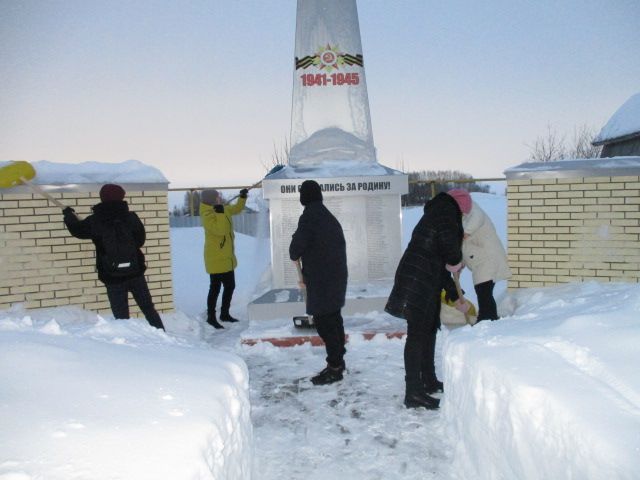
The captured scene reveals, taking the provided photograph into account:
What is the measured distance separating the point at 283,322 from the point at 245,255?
674 centimetres

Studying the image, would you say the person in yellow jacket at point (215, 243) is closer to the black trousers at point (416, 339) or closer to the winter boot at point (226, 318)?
the winter boot at point (226, 318)

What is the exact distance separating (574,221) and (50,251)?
6.32 m

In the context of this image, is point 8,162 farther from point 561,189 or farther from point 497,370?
point 561,189

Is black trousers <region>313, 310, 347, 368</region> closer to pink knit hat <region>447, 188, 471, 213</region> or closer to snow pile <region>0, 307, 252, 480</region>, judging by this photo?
snow pile <region>0, 307, 252, 480</region>

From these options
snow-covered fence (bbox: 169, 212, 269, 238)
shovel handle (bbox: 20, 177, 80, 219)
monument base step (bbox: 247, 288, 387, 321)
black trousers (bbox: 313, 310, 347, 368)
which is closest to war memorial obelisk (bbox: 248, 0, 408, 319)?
monument base step (bbox: 247, 288, 387, 321)

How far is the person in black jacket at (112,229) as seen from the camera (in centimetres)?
488

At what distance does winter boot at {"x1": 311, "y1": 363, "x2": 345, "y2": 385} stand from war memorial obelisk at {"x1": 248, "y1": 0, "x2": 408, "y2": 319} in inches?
72.2

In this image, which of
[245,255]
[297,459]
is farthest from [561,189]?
[245,255]

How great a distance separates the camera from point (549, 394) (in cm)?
226

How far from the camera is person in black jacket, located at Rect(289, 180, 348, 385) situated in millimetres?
4445

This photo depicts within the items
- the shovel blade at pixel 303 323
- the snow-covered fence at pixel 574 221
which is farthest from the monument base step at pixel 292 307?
the snow-covered fence at pixel 574 221

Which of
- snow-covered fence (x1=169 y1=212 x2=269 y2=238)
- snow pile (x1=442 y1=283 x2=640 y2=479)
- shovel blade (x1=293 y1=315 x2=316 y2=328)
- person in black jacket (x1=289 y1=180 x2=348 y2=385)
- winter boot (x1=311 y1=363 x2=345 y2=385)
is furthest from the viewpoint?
snow-covered fence (x1=169 y1=212 x2=269 y2=238)

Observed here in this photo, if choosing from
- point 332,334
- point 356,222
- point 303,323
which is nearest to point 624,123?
point 356,222

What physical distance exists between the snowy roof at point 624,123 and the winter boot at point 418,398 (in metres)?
16.6
